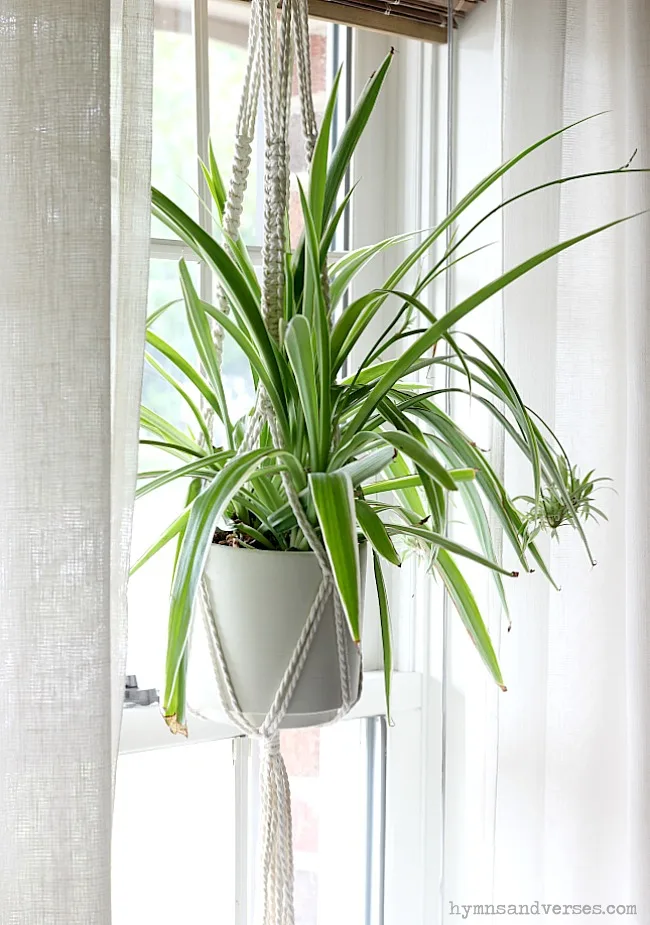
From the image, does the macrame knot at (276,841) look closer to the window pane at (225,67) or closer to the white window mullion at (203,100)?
the white window mullion at (203,100)

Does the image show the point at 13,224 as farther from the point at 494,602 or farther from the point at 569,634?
the point at 569,634

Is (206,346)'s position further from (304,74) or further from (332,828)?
(332,828)

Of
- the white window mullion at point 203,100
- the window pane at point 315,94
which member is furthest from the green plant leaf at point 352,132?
the window pane at point 315,94

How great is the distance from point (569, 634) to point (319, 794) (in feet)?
1.58

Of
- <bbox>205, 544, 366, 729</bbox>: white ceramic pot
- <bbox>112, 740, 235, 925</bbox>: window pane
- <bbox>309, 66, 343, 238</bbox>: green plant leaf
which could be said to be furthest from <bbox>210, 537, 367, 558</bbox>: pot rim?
<bbox>112, 740, 235, 925</bbox>: window pane

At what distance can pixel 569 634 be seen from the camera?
126cm

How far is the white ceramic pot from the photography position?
748mm

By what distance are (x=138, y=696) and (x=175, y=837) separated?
0.84ft

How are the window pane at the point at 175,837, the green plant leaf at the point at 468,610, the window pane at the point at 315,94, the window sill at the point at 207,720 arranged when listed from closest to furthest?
the green plant leaf at the point at 468,610 → the window sill at the point at 207,720 → the window pane at the point at 175,837 → the window pane at the point at 315,94

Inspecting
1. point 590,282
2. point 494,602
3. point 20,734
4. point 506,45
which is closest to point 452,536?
point 494,602

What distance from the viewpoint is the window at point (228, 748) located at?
1217 millimetres

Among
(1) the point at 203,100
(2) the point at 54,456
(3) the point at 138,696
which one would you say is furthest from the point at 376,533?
(1) the point at 203,100

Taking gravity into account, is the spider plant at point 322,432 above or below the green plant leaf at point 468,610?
above

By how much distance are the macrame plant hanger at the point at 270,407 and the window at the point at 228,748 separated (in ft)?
0.98
